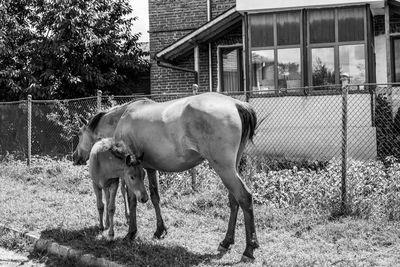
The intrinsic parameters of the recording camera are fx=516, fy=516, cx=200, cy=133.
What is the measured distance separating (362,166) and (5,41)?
12666 millimetres

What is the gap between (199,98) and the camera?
6258mm

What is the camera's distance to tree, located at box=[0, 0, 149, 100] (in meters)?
16.4

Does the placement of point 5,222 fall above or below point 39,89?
below

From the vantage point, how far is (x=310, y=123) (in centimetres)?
1328

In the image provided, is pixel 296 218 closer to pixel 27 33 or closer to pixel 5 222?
pixel 5 222

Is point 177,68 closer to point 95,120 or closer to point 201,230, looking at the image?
point 95,120

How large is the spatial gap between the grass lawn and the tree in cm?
680

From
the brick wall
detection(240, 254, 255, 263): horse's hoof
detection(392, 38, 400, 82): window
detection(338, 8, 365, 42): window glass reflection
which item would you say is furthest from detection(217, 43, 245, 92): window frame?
detection(240, 254, 255, 263): horse's hoof

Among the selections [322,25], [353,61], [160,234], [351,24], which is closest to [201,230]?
[160,234]

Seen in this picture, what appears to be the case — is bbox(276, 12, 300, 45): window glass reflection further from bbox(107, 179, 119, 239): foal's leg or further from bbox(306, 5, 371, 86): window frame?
A: bbox(107, 179, 119, 239): foal's leg

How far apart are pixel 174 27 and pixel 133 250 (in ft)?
41.5

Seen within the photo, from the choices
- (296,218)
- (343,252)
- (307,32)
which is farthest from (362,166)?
(307,32)

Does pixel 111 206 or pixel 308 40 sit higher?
pixel 308 40

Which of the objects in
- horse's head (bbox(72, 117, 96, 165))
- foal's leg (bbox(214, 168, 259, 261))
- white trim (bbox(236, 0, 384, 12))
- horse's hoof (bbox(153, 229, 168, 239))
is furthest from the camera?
white trim (bbox(236, 0, 384, 12))
